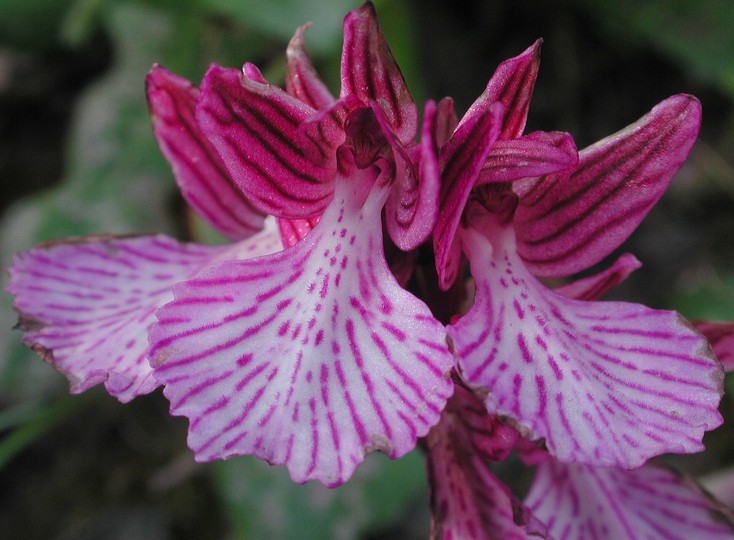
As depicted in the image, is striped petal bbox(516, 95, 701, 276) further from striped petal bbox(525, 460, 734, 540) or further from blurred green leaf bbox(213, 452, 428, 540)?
blurred green leaf bbox(213, 452, 428, 540)

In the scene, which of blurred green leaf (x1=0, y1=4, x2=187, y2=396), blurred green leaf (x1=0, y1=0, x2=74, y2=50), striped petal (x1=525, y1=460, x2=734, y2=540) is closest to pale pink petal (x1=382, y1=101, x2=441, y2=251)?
striped petal (x1=525, y1=460, x2=734, y2=540)

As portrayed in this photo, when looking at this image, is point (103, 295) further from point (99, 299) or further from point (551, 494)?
point (551, 494)

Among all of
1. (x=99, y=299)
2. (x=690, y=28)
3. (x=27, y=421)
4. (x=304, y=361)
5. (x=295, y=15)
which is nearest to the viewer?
(x=304, y=361)

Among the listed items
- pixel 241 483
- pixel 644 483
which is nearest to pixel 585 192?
pixel 644 483

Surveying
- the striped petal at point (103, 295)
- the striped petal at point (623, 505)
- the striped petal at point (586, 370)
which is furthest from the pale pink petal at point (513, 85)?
the striped petal at point (623, 505)

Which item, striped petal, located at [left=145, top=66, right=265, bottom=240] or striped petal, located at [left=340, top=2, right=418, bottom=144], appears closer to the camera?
striped petal, located at [left=340, top=2, right=418, bottom=144]

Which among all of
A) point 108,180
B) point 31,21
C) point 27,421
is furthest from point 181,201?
point 27,421

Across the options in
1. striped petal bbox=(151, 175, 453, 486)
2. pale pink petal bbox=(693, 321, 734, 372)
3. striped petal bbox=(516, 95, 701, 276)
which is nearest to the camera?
striped petal bbox=(151, 175, 453, 486)

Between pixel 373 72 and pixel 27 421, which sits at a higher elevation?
pixel 373 72
